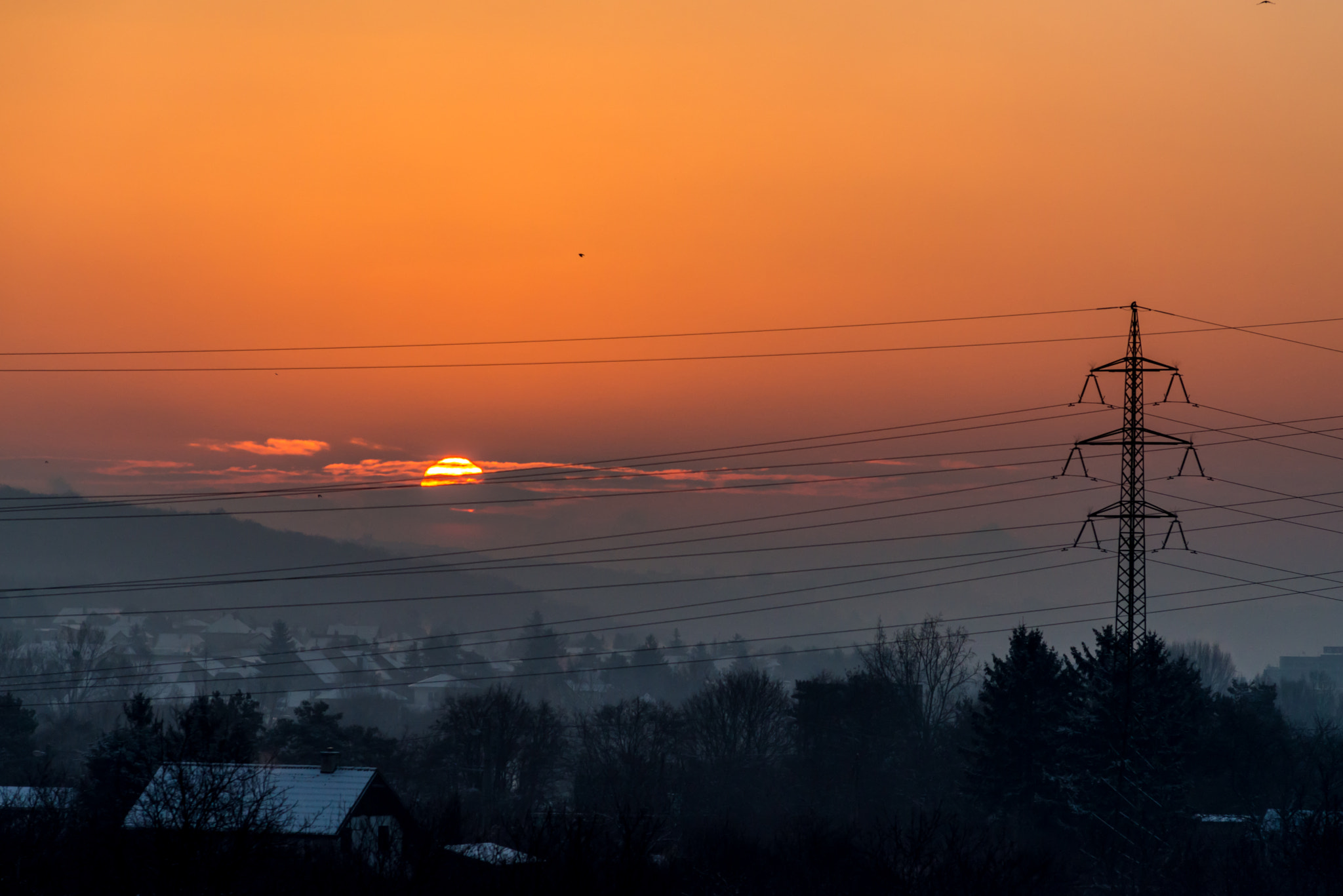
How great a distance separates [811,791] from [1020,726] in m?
24.1

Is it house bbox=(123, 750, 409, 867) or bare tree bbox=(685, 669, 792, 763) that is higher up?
bare tree bbox=(685, 669, 792, 763)

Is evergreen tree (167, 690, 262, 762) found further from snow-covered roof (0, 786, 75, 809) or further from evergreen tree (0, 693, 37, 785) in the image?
evergreen tree (0, 693, 37, 785)

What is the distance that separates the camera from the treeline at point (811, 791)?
4072cm

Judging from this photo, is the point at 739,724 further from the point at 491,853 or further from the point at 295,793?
the point at 491,853

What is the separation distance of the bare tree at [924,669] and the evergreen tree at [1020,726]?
3128 cm

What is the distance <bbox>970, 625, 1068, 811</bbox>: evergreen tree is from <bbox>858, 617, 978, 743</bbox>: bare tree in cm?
3128

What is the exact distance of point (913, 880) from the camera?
4297cm

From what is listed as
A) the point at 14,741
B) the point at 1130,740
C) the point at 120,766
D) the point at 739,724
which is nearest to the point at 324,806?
the point at 120,766

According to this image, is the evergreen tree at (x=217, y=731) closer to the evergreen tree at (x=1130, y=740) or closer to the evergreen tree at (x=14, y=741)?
the evergreen tree at (x=14, y=741)

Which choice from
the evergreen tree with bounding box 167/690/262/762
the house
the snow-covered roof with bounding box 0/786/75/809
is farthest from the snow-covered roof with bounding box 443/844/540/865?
the snow-covered roof with bounding box 0/786/75/809

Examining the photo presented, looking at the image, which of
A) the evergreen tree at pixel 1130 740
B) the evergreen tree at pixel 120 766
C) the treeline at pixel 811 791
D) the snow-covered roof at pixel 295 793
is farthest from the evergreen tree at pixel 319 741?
the evergreen tree at pixel 1130 740

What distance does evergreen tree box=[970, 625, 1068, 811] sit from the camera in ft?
209

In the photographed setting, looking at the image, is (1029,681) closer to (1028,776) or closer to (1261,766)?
(1028,776)

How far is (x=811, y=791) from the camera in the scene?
281 ft
